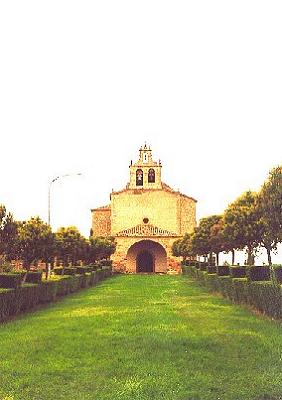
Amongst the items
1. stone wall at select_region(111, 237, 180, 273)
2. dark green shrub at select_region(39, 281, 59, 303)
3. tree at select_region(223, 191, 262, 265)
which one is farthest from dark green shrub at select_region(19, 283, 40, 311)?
stone wall at select_region(111, 237, 180, 273)

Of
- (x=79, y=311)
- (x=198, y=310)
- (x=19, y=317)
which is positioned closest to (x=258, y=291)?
(x=198, y=310)

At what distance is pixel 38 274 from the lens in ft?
72.2

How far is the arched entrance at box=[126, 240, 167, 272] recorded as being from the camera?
73.2 meters

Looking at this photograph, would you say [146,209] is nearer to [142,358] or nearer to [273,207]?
[273,207]

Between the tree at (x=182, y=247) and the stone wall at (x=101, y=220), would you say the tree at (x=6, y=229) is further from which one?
the stone wall at (x=101, y=220)

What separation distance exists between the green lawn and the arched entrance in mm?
57105

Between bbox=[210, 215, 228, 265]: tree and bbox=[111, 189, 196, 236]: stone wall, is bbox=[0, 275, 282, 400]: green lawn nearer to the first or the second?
bbox=[210, 215, 228, 265]: tree

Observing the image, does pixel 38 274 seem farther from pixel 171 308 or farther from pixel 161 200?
pixel 161 200

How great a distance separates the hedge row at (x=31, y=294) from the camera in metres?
16.6

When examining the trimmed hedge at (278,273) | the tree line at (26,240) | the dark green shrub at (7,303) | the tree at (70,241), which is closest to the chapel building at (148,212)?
the tree at (70,241)

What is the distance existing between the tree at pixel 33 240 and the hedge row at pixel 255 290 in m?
7.17

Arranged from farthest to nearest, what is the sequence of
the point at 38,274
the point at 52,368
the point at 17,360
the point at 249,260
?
the point at 249,260 → the point at 38,274 → the point at 17,360 → the point at 52,368

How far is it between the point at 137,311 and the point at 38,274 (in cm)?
552

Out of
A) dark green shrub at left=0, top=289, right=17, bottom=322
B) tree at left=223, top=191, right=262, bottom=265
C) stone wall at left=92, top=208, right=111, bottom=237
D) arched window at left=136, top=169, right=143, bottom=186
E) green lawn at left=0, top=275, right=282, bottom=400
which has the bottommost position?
green lawn at left=0, top=275, right=282, bottom=400
